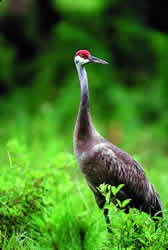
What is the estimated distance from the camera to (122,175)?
13.1 feet

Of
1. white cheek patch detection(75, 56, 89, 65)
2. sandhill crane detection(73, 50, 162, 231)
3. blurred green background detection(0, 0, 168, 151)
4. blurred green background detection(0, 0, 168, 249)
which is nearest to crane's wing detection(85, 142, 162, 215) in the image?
sandhill crane detection(73, 50, 162, 231)

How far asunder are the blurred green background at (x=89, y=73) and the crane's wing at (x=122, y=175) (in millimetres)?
3832

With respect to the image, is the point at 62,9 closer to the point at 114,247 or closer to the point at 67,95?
the point at 67,95

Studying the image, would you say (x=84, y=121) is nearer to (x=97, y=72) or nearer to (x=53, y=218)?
(x=53, y=218)

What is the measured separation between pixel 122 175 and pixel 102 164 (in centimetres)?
20

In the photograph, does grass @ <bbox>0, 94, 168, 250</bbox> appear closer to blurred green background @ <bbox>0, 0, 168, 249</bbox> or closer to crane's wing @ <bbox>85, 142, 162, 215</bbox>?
crane's wing @ <bbox>85, 142, 162, 215</bbox>

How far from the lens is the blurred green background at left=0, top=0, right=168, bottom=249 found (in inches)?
342

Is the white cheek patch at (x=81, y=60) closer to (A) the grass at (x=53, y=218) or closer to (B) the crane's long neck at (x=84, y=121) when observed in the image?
(B) the crane's long neck at (x=84, y=121)

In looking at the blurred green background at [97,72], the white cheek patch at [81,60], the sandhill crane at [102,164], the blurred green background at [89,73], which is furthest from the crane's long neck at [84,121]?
the blurred green background at [97,72]

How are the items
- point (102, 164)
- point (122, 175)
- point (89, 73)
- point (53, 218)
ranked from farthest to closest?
point (89, 73) → point (122, 175) → point (102, 164) → point (53, 218)

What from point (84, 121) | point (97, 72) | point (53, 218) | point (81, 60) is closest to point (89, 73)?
point (97, 72)

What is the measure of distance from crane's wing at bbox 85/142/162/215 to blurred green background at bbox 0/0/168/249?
12.6 ft

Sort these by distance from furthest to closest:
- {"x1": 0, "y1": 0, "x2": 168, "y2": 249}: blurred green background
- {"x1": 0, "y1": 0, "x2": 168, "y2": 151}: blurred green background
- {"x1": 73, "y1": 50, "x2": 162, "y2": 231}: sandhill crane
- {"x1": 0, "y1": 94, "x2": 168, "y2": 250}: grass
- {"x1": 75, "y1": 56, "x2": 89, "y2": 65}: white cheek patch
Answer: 1. {"x1": 0, "y1": 0, "x2": 168, "y2": 151}: blurred green background
2. {"x1": 0, "y1": 0, "x2": 168, "y2": 249}: blurred green background
3. {"x1": 75, "y1": 56, "x2": 89, "y2": 65}: white cheek patch
4. {"x1": 73, "y1": 50, "x2": 162, "y2": 231}: sandhill crane
5. {"x1": 0, "y1": 94, "x2": 168, "y2": 250}: grass

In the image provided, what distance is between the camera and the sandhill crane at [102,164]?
387 cm
